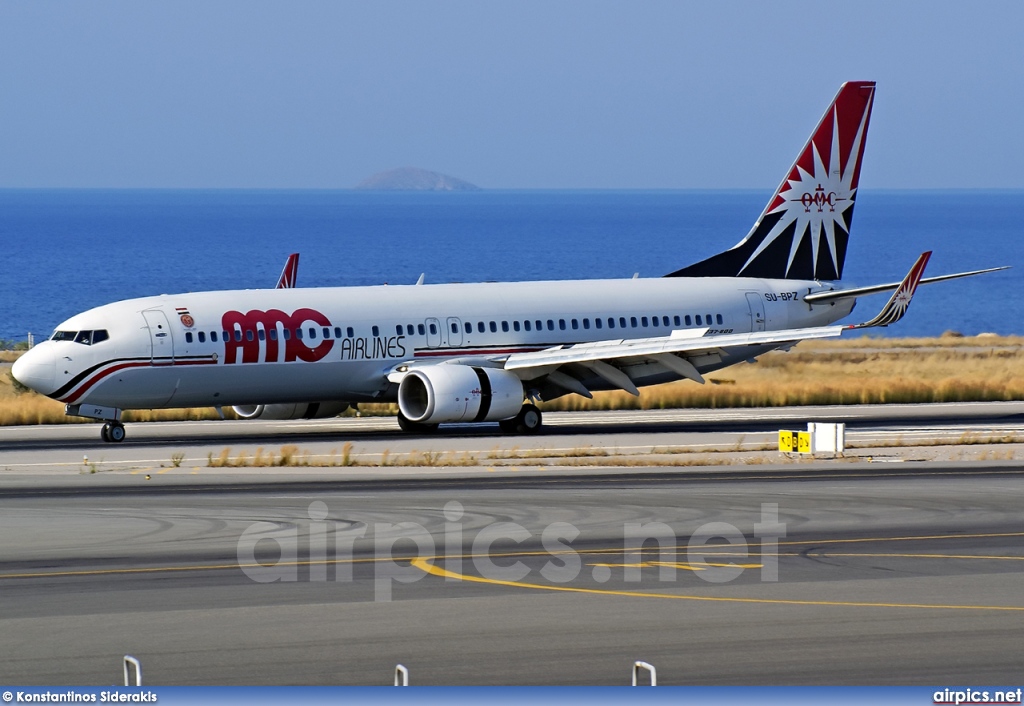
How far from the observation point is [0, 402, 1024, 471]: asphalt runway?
38844 mm

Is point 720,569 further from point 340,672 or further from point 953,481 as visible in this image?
point 953,481

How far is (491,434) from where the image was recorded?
44.3 meters

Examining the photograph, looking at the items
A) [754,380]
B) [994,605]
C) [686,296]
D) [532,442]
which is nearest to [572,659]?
[994,605]

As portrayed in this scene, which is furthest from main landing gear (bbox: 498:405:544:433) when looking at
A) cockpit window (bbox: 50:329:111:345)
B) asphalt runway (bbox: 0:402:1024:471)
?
cockpit window (bbox: 50:329:111:345)

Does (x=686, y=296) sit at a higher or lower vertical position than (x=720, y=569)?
higher

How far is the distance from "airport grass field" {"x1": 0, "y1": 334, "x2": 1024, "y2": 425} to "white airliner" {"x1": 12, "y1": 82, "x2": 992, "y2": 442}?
2.92 m

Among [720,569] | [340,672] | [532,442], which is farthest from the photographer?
[532,442]

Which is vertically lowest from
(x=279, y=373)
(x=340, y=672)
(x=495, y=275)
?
(x=340, y=672)

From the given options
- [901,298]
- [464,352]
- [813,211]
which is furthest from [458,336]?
[813,211]

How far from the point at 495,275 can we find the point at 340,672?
181 m

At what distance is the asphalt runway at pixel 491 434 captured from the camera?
38.8m

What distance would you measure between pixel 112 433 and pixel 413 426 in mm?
7667

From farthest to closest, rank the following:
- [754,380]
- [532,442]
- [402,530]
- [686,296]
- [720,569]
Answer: [754,380], [686,296], [532,442], [402,530], [720,569]

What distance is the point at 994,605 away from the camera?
18.6m
